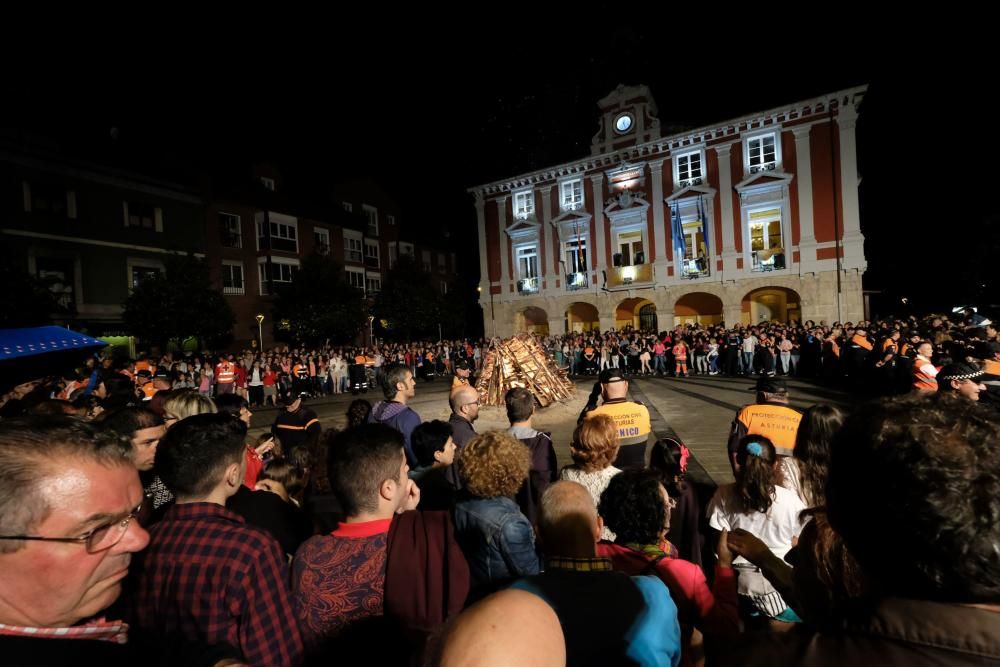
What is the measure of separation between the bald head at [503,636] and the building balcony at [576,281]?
30.6 metres

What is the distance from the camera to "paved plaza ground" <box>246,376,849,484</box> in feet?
27.2

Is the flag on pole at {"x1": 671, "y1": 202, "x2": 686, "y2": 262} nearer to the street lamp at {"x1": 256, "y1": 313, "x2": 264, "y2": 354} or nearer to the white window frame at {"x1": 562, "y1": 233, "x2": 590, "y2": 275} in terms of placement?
the white window frame at {"x1": 562, "y1": 233, "x2": 590, "y2": 275}

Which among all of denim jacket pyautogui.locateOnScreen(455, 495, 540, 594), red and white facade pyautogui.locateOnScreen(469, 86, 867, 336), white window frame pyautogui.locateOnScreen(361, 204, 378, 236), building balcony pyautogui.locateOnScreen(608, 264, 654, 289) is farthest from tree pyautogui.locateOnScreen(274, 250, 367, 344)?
denim jacket pyautogui.locateOnScreen(455, 495, 540, 594)

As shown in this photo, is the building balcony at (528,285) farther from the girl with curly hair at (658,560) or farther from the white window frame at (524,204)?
the girl with curly hair at (658,560)

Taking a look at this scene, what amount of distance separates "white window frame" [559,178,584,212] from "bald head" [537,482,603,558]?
101 feet

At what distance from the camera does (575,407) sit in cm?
1315

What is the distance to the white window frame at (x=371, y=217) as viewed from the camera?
135 feet

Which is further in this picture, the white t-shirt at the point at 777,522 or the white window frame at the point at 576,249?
the white window frame at the point at 576,249

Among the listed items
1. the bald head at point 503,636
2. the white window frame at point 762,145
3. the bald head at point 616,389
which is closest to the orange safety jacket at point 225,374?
the bald head at point 616,389

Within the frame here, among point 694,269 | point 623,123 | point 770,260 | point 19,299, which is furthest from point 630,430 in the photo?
point 623,123

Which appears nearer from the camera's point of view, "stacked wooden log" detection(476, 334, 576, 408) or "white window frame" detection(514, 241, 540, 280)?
"stacked wooden log" detection(476, 334, 576, 408)

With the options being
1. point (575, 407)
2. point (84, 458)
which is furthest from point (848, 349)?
point (84, 458)

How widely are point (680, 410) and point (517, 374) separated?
4.33 m

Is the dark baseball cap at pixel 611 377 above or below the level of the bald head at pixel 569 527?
above
